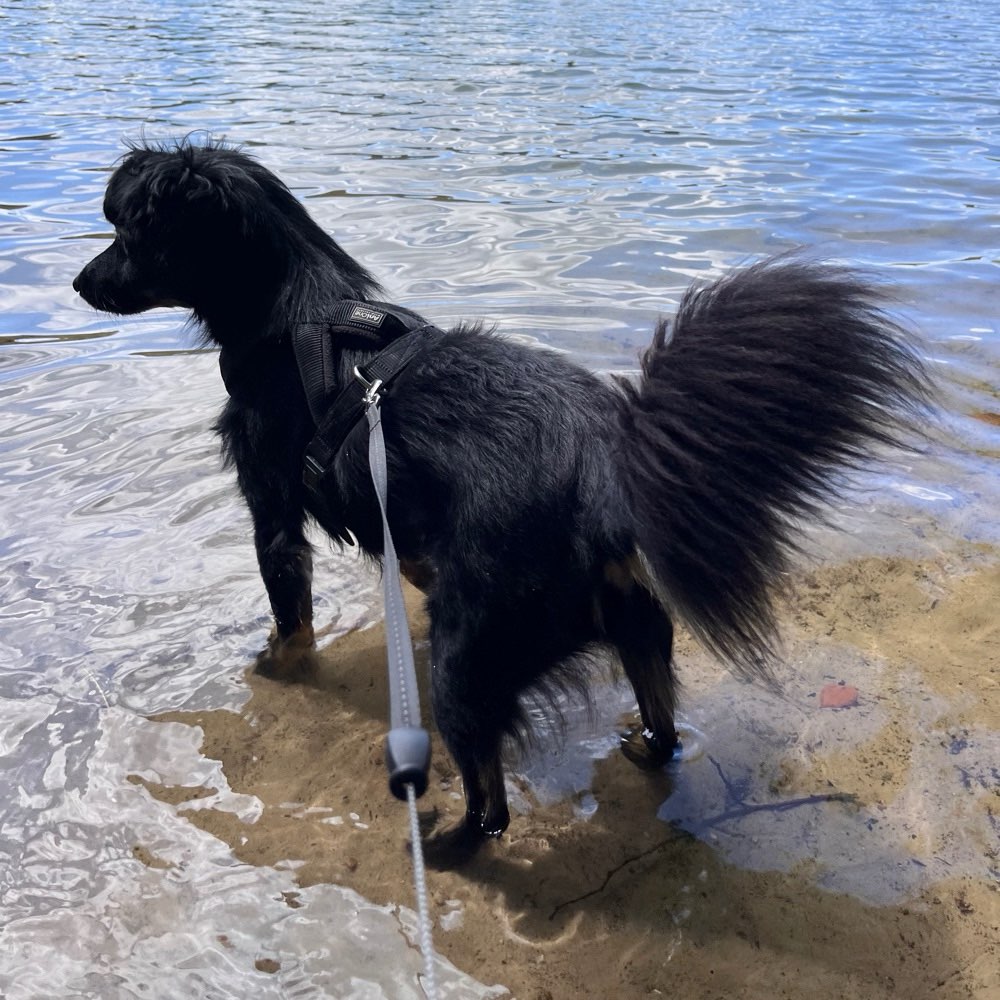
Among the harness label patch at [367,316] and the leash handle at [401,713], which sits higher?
the harness label patch at [367,316]

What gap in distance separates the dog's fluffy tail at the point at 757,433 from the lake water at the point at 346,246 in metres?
0.58

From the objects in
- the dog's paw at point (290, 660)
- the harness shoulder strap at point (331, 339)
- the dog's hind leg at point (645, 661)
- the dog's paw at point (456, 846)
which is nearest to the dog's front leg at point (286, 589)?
the dog's paw at point (290, 660)

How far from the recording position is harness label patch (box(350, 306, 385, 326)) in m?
2.84

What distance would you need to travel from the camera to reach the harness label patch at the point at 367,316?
2842mm

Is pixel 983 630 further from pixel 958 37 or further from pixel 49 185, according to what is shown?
pixel 958 37

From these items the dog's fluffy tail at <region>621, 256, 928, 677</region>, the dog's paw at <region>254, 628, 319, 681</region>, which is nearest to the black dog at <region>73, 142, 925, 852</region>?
the dog's fluffy tail at <region>621, 256, 928, 677</region>

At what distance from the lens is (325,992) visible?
2.28 metres

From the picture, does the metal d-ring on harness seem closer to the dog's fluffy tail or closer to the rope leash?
the rope leash

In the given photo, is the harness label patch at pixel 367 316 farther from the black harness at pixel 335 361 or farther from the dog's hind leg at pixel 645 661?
the dog's hind leg at pixel 645 661

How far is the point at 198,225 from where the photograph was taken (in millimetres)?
2975

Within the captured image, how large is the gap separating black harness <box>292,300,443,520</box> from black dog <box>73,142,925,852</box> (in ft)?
0.11

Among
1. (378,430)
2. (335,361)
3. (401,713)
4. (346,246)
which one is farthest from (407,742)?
(346,246)

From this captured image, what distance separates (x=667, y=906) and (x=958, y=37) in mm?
18378

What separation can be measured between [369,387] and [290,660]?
122 cm
